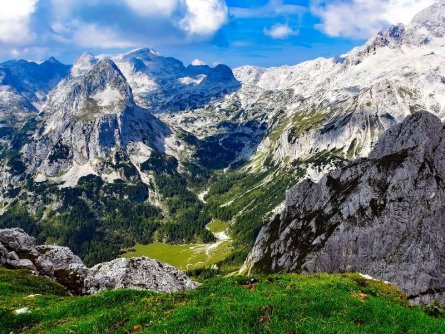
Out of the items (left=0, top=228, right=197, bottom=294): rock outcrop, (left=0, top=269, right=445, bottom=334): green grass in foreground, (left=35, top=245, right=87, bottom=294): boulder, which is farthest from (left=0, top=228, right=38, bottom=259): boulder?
(left=0, top=269, right=445, bottom=334): green grass in foreground

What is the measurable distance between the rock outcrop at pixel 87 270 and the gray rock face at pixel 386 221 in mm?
102996

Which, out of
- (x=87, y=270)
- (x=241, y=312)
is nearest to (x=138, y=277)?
(x=87, y=270)

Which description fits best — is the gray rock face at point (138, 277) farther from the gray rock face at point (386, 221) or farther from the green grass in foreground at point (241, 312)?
the gray rock face at point (386, 221)

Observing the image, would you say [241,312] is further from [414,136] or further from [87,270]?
[414,136]

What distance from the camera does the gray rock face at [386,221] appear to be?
13800cm

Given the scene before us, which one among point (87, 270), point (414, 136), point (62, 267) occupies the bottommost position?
point (62, 267)

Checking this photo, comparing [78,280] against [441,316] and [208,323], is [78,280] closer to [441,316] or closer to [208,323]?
[208,323]

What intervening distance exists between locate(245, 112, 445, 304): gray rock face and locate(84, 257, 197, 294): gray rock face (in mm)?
104219

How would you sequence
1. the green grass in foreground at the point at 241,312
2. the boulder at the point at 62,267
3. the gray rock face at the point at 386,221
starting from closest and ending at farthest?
the green grass in foreground at the point at 241,312
the boulder at the point at 62,267
the gray rock face at the point at 386,221

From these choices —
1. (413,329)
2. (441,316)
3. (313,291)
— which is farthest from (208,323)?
(441,316)

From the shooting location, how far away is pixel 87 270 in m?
56.5

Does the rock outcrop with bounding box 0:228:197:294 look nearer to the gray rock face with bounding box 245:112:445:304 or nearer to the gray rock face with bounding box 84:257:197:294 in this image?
the gray rock face with bounding box 84:257:197:294

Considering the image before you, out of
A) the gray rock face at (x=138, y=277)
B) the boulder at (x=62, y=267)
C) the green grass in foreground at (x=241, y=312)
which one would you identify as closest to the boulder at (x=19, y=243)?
the boulder at (x=62, y=267)

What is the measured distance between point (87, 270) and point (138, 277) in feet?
34.4
